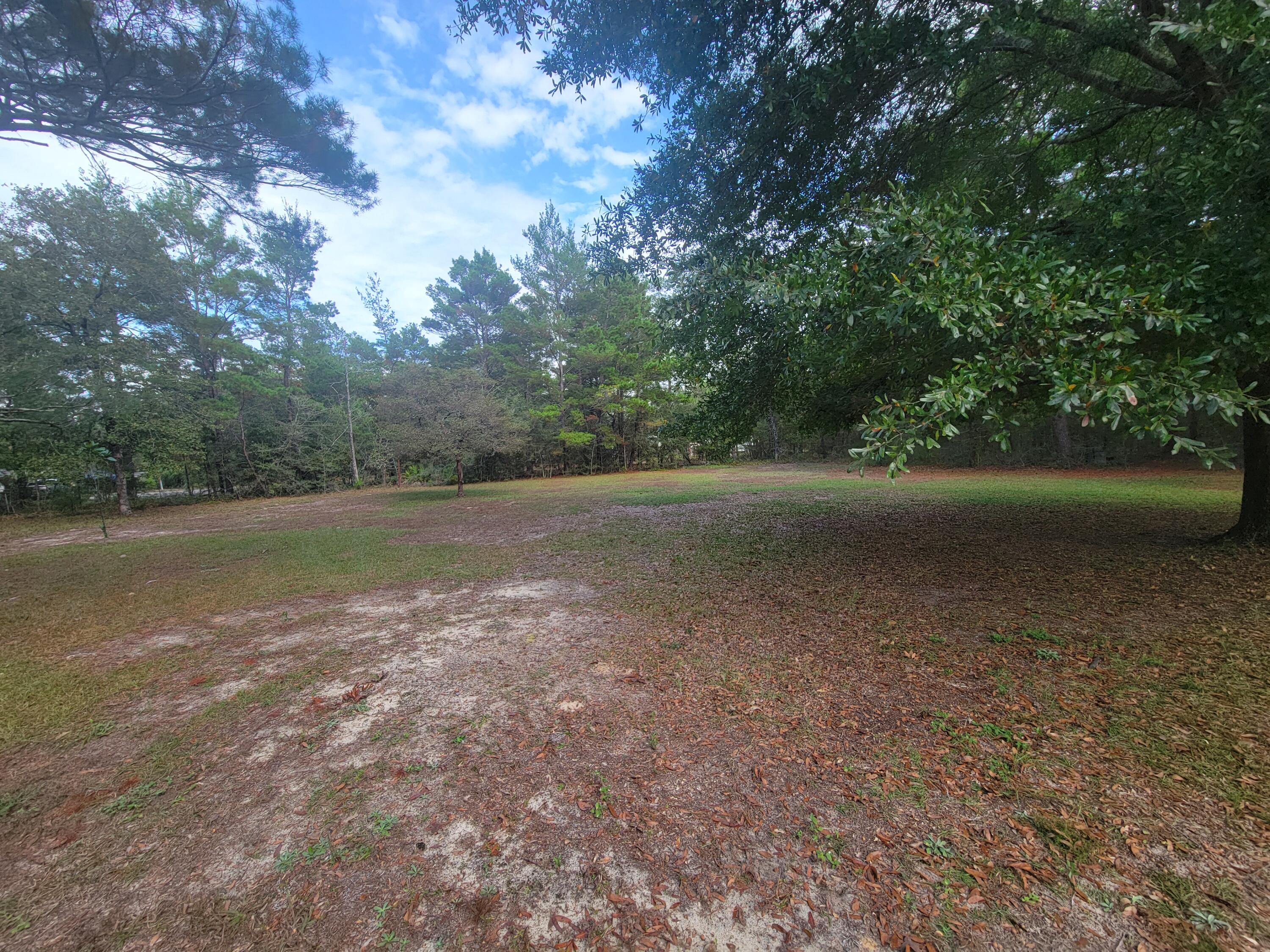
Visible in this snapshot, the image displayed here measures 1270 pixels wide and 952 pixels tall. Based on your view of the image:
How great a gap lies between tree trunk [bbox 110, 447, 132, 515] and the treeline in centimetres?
9

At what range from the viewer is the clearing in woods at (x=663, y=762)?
1.63 meters

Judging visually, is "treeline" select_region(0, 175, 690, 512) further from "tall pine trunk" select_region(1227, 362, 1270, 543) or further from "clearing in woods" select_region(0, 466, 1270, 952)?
"tall pine trunk" select_region(1227, 362, 1270, 543)

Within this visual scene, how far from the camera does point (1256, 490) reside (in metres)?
5.20

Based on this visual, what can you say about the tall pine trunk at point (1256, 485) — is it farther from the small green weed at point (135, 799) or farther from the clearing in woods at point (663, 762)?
the small green weed at point (135, 799)

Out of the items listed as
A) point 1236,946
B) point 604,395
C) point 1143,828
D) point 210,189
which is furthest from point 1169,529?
point 604,395

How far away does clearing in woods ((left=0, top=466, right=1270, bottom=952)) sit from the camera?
1.63 m

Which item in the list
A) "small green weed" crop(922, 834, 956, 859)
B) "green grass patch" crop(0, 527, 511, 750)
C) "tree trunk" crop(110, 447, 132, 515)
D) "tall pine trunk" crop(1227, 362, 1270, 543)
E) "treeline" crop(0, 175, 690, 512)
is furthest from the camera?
"tree trunk" crop(110, 447, 132, 515)

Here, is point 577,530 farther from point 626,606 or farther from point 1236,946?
point 1236,946

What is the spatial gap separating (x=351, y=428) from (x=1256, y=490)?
99.0ft

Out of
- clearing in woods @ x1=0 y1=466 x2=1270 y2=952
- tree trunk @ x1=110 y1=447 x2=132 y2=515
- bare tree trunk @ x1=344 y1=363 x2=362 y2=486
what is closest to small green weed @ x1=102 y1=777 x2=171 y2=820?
clearing in woods @ x1=0 y1=466 x2=1270 y2=952

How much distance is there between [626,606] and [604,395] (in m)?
25.6

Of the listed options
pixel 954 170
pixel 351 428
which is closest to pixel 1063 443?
pixel 954 170

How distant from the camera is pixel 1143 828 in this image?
183cm

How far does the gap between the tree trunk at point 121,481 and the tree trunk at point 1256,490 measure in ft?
87.5
